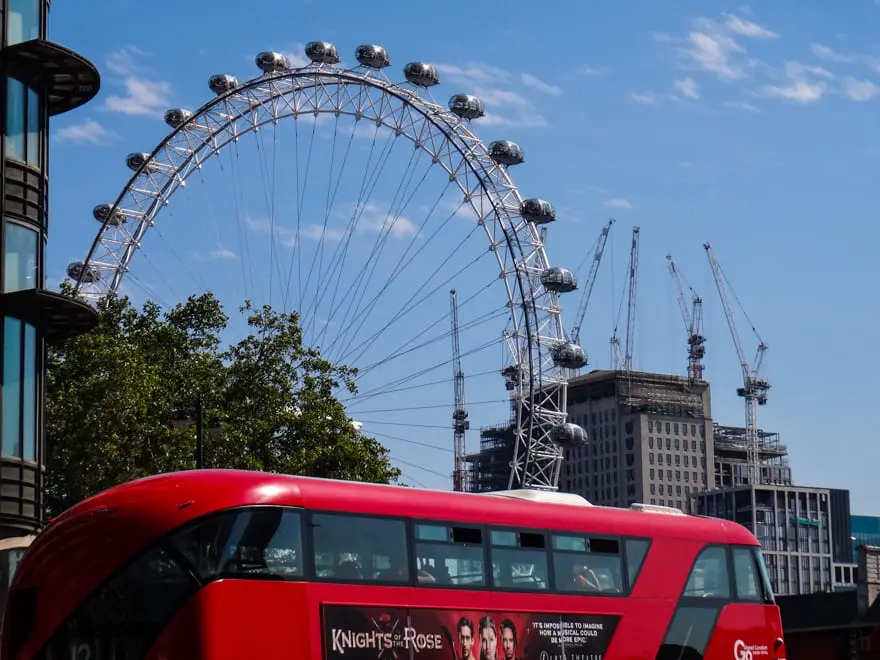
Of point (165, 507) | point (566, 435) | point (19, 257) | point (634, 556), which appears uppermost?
point (566, 435)

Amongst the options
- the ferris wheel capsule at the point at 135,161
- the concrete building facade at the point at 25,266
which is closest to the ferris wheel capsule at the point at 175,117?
the ferris wheel capsule at the point at 135,161

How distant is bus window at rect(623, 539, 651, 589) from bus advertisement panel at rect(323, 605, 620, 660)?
36.2 inches

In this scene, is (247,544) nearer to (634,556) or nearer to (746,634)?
(634,556)

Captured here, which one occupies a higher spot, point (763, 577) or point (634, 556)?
point (634, 556)

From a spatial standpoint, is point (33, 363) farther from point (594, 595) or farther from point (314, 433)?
point (314, 433)

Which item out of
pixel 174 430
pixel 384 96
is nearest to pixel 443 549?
pixel 174 430

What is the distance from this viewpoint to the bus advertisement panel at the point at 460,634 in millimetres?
22094

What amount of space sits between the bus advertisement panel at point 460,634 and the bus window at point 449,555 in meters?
0.51

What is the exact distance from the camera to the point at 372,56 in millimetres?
78875

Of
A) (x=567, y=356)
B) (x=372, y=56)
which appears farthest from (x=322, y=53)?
(x=567, y=356)

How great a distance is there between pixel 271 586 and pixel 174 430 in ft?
101

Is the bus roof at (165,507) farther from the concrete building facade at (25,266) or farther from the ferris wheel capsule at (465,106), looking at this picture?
the ferris wheel capsule at (465,106)

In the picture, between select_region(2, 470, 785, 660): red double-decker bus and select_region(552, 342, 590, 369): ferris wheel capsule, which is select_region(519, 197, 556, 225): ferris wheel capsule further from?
select_region(2, 470, 785, 660): red double-decker bus

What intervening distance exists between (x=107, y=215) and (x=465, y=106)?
21.5 meters
